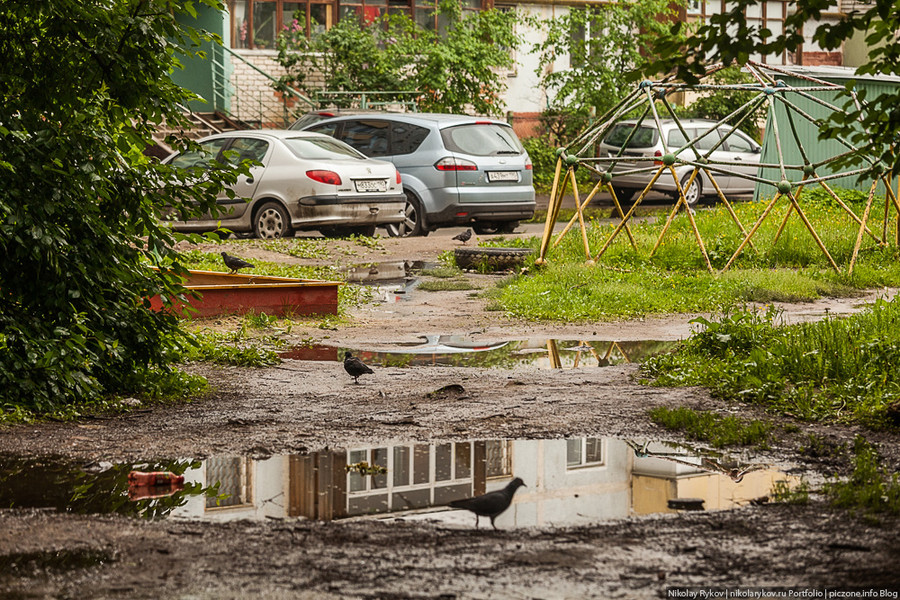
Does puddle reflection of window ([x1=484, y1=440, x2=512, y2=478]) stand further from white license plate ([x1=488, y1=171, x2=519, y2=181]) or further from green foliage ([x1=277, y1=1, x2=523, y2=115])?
green foliage ([x1=277, y1=1, x2=523, y2=115])

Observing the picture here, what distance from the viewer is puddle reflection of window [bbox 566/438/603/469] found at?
6.22 meters

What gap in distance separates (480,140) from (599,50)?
1322 cm

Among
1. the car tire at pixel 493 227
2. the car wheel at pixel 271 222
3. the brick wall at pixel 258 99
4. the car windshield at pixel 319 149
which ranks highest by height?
the brick wall at pixel 258 99

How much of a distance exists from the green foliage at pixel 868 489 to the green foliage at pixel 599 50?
26176 millimetres

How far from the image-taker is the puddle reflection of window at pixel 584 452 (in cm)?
622

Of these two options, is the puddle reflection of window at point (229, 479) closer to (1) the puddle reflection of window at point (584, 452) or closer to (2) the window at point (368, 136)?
(1) the puddle reflection of window at point (584, 452)

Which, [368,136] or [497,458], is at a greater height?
[368,136]

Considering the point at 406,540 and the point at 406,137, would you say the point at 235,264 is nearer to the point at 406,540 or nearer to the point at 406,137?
the point at 406,137

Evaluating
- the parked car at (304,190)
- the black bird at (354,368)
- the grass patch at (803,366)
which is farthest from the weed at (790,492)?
the parked car at (304,190)

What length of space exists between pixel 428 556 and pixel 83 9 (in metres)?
4.43

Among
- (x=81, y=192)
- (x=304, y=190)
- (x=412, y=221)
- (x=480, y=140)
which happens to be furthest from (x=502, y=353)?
(x=480, y=140)

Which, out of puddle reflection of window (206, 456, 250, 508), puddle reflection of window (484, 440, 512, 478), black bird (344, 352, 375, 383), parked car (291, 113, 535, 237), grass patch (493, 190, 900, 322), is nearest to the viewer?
puddle reflection of window (206, 456, 250, 508)

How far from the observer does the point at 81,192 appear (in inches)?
294

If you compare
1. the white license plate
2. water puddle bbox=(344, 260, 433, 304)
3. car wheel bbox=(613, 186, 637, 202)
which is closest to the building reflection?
water puddle bbox=(344, 260, 433, 304)
